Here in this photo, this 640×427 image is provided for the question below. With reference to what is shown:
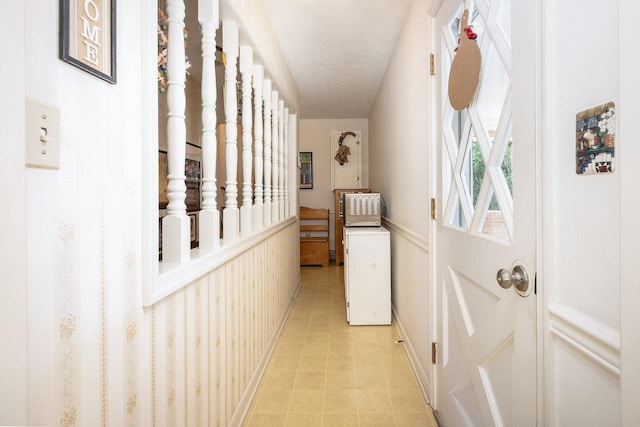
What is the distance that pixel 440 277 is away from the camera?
174cm

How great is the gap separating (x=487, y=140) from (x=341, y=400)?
1.63 m

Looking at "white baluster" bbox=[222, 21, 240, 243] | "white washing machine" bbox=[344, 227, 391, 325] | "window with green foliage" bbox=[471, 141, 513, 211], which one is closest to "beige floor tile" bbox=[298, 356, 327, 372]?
"white washing machine" bbox=[344, 227, 391, 325]

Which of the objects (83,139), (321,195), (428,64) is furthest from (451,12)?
(321,195)

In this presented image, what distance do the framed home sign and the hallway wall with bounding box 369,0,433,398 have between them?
4.99 ft

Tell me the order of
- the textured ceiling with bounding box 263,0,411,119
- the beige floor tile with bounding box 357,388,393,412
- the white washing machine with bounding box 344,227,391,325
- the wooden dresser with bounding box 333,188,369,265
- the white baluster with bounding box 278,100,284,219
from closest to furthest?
the beige floor tile with bounding box 357,388,393,412 < the textured ceiling with bounding box 263,0,411,119 < the white washing machine with bounding box 344,227,391,325 < the white baluster with bounding box 278,100,284,219 < the wooden dresser with bounding box 333,188,369,265

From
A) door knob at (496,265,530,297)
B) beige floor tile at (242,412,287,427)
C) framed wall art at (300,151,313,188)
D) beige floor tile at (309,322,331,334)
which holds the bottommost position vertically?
beige floor tile at (242,412,287,427)

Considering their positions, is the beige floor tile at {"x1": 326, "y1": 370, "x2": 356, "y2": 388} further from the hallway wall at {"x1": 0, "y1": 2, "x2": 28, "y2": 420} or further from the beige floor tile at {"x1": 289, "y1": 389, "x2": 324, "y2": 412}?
the hallway wall at {"x1": 0, "y1": 2, "x2": 28, "y2": 420}

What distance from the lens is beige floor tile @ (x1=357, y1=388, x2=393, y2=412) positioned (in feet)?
6.27

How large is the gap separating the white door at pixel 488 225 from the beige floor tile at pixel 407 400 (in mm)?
190

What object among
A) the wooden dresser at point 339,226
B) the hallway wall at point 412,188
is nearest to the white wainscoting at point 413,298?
the hallway wall at point 412,188

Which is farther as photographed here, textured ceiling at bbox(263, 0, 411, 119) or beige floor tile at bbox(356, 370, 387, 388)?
textured ceiling at bbox(263, 0, 411, 119)

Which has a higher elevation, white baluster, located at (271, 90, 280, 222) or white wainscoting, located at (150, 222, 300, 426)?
white baluster, located at (271, 90, 280, 222)

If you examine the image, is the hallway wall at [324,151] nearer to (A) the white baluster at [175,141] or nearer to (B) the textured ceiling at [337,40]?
(B) the textured ceiling at [337,40]

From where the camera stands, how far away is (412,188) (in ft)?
7.97
